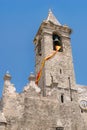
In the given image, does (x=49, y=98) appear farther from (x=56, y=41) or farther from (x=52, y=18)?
(x=52, y=18)

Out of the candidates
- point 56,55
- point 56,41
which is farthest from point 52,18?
point 56,55

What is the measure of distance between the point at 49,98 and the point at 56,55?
17.9 feet

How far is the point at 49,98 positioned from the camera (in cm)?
2319

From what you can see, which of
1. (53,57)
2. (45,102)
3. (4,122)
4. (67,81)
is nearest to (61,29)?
(53,57)

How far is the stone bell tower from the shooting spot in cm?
2542

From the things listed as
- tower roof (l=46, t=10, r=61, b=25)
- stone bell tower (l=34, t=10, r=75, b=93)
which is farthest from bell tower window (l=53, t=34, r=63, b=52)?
tower roof (l=46, t=10, r=61, b=25)

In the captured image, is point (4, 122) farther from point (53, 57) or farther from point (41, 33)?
point (41, 33)

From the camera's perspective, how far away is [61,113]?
2289 cm

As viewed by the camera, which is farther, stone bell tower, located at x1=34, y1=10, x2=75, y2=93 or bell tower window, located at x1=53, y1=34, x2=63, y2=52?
bell tower window, located at x1=53, y1=34, x2=63, y2=52

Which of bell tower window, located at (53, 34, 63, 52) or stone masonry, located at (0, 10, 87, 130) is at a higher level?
bell tower window, located at (53, 34, 63, 52)

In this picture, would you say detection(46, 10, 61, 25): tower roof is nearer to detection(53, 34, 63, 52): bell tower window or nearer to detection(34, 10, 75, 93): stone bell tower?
detection(34, 10, 75, 93): stone bell tower

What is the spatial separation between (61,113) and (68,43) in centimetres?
873

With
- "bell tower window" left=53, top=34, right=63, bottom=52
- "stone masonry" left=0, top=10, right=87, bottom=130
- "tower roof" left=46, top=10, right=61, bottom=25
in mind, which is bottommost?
"stone masonry" left=0, top=10, right=87, bottom=130

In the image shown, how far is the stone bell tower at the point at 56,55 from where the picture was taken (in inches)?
1001
